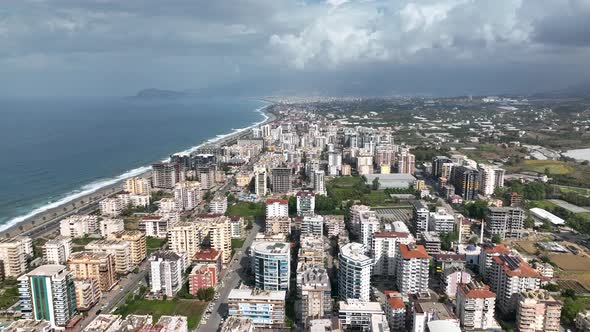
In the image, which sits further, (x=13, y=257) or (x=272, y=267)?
(x=13, y=257)

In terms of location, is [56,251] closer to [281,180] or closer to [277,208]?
[277,208]

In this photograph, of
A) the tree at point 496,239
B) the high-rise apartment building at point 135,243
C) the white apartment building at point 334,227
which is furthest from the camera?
the white apartment building at point 334,227

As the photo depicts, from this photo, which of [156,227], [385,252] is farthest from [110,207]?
[385,252]

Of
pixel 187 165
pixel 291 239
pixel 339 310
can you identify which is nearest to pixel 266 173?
pixel 187 165

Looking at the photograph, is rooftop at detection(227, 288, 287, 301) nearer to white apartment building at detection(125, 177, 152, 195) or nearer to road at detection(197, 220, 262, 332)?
road at detection(197, 220, 262, 332)

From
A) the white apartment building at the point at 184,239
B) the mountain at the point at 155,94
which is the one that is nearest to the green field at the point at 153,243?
the white apartment building at the point at 184,239

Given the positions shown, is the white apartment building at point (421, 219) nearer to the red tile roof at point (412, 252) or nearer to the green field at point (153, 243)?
the red tile roof at point (412, 252)
